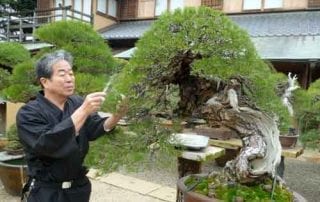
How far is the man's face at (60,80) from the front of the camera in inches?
61.4

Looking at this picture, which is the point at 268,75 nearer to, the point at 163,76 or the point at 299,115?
the point at 163,76

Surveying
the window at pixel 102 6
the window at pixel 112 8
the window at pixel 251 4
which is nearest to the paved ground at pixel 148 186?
the window at pixel 251 4

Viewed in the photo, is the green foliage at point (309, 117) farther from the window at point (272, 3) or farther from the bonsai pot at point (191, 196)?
the window at point (272, 3)

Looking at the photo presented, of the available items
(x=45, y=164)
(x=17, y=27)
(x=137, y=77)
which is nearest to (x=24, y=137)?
(x=45, y=164)

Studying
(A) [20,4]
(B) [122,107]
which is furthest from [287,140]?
(A) [20,4]

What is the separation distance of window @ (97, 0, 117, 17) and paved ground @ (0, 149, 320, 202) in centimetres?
854

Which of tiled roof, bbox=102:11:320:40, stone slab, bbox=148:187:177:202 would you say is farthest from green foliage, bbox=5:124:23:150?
tiled roof, bbox=102:11:320:40

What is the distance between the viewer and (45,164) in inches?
63.6

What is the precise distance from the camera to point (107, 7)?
12.2m

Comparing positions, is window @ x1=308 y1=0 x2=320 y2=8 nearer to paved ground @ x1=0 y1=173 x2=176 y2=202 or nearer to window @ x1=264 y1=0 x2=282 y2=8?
window @ x1=264 y1=0 x2=282 y2=8

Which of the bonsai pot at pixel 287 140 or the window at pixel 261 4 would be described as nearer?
the bonsai pot at pixel 287 140

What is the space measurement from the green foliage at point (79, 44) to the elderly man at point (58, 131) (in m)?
1.44

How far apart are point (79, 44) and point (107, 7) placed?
9.43 m

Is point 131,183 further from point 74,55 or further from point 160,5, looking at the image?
point 160,5
